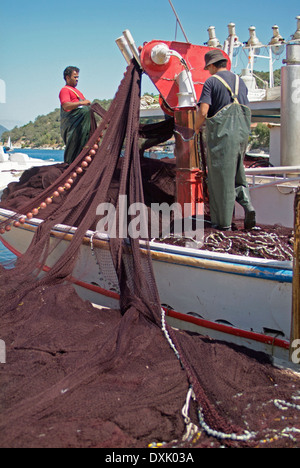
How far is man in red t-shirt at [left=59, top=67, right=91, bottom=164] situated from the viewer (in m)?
6.55

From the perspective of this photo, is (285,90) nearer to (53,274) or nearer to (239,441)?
(53,274)

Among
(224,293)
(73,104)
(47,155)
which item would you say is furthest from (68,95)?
(47,155)

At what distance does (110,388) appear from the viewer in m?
3.16

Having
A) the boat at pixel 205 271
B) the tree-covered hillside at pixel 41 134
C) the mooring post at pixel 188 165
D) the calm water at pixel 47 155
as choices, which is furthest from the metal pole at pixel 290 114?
the tree-covered hillside at pixel 41 134

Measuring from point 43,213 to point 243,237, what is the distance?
2.76 metres

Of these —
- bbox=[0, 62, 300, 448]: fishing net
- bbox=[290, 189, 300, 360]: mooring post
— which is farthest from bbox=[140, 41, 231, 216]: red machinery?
bbox=[290, 189, 300, 360]: mooring post

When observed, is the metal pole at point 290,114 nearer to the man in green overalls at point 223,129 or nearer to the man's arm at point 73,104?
the man in green overalls at point 223,129

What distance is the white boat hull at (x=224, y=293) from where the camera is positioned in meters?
3.88

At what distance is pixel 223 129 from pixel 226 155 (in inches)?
9.9

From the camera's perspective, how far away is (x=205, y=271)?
427 cm

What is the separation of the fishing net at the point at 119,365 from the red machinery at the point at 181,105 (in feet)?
0.82

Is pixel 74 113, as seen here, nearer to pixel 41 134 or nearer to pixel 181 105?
pixel 181 105

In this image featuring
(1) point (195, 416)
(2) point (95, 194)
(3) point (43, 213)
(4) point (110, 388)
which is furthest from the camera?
(3) point (43, 213)
